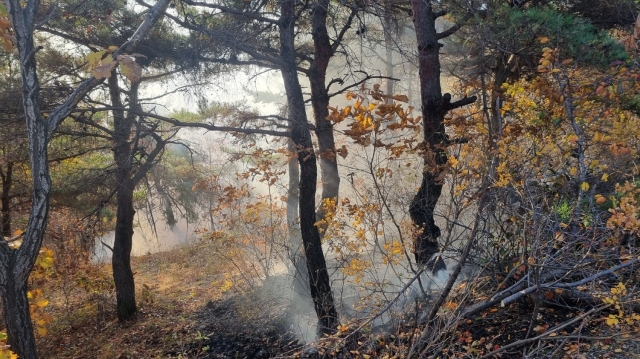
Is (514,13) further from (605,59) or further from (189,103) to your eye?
(189,103)

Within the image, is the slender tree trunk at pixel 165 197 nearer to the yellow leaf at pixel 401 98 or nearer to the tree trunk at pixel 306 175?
the tree trunk at pixel 306 175

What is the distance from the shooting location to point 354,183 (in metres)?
7.78

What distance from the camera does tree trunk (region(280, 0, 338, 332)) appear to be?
239 inches

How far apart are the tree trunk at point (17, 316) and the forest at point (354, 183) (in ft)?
0.05

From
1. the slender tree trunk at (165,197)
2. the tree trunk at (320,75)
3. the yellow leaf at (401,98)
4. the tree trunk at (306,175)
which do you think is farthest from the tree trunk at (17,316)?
the slender tree trunk at (165,197)

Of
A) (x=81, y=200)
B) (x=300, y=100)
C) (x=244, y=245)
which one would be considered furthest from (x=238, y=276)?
(x=300, y=100)

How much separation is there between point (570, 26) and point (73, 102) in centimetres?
593

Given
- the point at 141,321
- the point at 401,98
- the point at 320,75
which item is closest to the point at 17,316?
the point at 401,98

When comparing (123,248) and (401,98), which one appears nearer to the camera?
(401,98)

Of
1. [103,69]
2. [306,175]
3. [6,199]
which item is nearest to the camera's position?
[103,69]

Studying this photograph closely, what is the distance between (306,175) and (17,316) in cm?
380

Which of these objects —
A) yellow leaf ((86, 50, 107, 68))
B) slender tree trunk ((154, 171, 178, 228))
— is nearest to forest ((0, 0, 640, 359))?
yellow leaf ((86, 50, 107, 68))

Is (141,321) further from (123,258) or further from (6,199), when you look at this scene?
(6,199)

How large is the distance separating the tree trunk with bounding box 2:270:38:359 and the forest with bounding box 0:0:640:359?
0.05 ft
